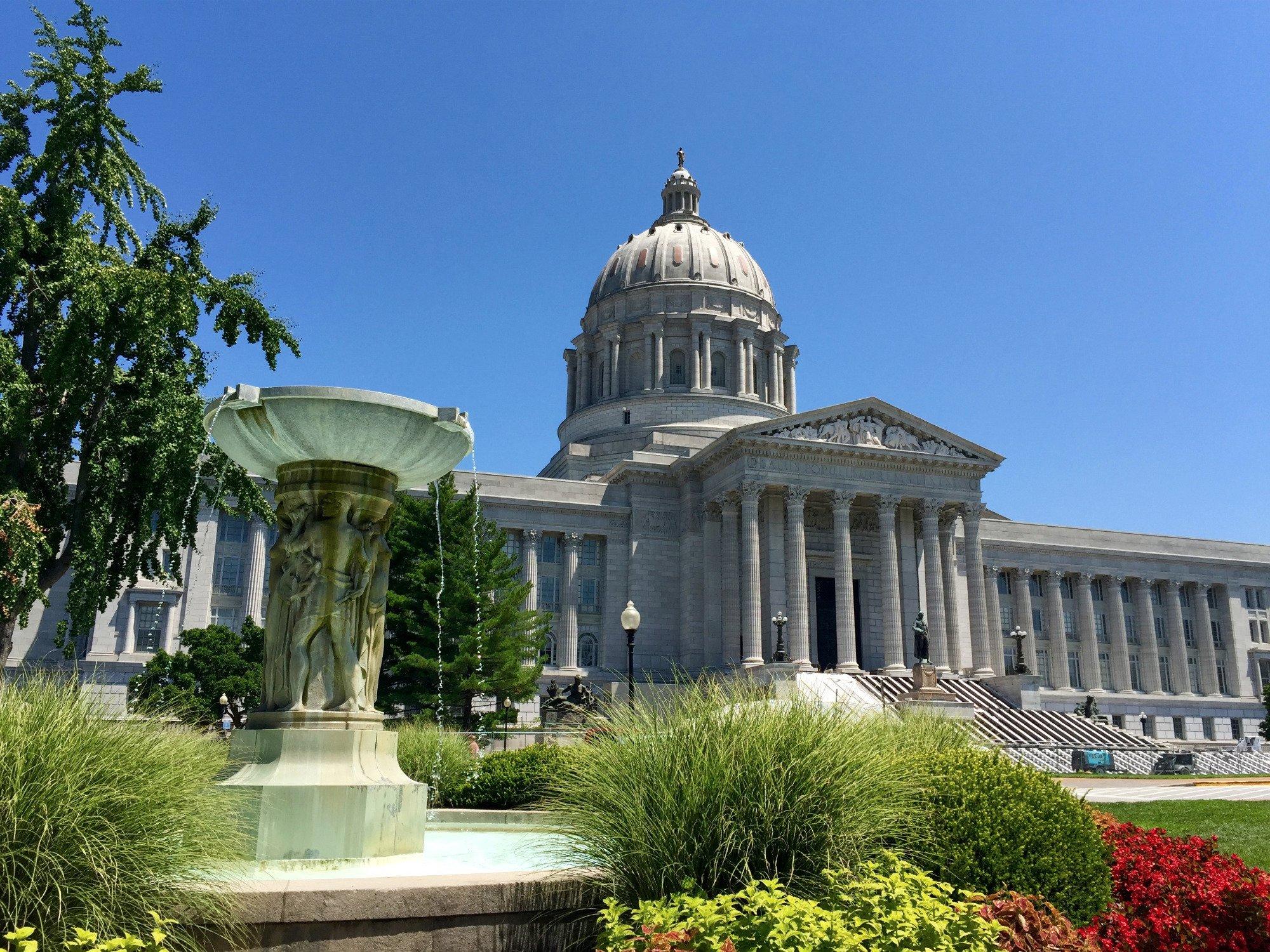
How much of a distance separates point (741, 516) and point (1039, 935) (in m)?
47.9

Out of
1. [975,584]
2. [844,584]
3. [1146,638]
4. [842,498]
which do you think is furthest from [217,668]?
[1146,638]

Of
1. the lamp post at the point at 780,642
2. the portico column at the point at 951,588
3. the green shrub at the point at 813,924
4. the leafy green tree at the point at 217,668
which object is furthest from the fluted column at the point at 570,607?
the green shrub at the point at 813,924

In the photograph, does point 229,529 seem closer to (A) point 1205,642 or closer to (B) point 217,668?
(B) point 217,668

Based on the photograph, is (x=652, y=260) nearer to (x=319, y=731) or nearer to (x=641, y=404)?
(x=641, y=404)

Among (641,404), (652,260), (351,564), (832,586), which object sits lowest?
(351,564)

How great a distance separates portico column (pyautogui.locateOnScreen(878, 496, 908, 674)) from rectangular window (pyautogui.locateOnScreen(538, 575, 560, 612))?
19014 millimetres

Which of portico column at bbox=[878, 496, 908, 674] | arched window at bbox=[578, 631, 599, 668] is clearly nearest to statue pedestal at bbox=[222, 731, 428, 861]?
portico column at bbox=[878, 496, 908, 674]

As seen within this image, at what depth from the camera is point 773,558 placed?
180 ft

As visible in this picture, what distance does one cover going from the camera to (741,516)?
2144 inches

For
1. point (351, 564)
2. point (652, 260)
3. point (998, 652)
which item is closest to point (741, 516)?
point (998, 652)

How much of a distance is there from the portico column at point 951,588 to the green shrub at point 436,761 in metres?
44.3

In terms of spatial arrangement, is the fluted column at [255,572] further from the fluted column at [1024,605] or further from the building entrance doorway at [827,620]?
the fluted column at [1024,605]

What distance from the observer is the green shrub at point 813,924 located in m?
5.66

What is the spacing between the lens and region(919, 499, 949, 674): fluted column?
5562 cm
